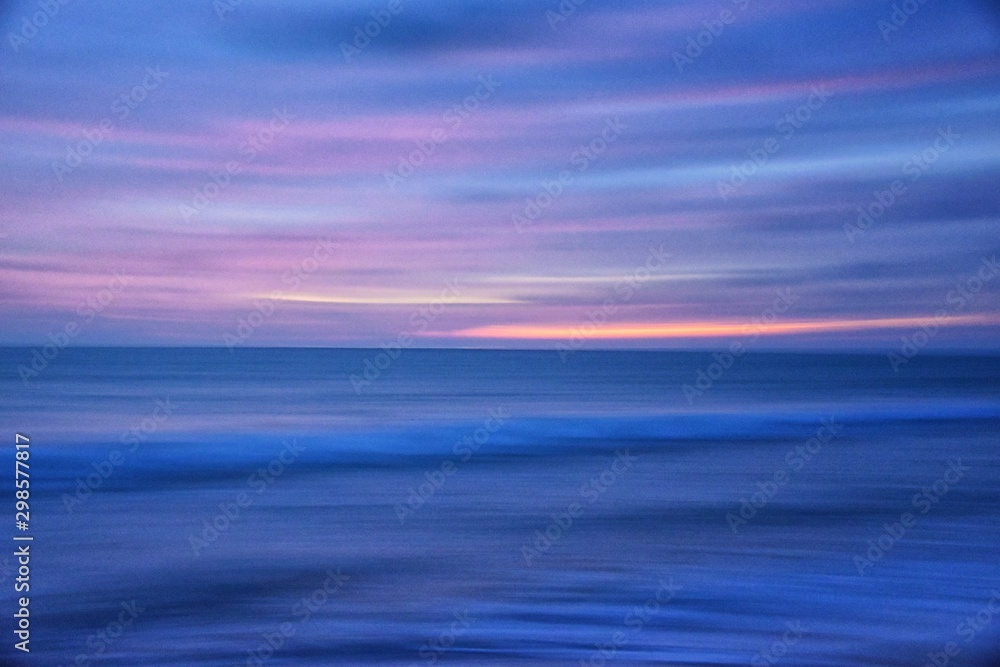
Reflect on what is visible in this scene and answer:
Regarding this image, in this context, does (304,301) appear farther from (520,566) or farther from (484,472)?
(520,566)

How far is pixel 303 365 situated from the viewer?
704 inches

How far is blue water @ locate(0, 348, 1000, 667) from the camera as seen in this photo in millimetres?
2848

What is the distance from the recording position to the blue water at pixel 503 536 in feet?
9.34

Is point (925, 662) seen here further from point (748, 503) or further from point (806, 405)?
point (806, 405)

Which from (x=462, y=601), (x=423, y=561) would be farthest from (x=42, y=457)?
(x=462, y=601)

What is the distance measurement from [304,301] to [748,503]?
4965 mm

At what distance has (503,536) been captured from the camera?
4570mm

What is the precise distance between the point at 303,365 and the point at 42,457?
1081cm

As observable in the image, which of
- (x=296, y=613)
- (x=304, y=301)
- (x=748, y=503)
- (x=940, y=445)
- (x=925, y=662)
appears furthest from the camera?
(x=304, y=301)

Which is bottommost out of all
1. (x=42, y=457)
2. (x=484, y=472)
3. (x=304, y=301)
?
(x=484, y=472)

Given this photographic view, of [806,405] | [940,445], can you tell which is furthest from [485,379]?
[940,445]

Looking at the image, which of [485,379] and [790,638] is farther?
[485,379]

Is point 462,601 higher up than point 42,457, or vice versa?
point 42,457

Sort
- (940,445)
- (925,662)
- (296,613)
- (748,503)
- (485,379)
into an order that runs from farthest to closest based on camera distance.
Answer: (485,379), (940,445), (748,503), (296,613), (925,662)
